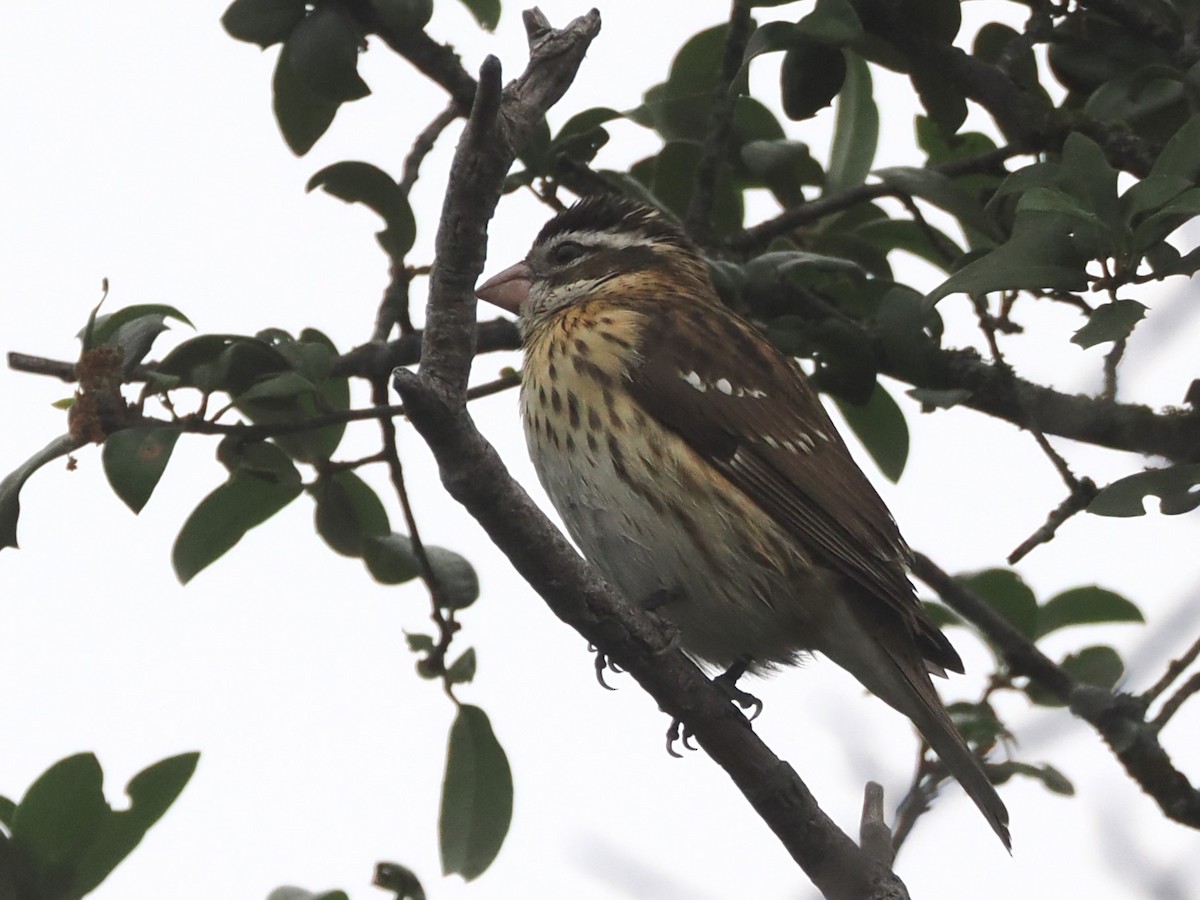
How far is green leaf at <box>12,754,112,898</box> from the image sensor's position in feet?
11.7

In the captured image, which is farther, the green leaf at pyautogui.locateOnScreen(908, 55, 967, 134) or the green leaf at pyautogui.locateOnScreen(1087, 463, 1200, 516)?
the green leaf at pyautogui.locateOnScreen(908, 55, 967, 134)

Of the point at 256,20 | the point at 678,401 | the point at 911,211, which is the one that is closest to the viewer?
the point at 256,20

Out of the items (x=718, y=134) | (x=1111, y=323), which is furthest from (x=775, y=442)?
(x=1111, y=323)

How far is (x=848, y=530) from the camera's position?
4703mm

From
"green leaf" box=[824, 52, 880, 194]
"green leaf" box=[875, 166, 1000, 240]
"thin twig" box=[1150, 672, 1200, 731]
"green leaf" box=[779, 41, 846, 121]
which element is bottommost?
"thin twig" box=[1150, 672, 1200, 731]

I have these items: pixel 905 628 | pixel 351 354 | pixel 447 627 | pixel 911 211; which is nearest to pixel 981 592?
pixel 905 628

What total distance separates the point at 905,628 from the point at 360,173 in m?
1.95

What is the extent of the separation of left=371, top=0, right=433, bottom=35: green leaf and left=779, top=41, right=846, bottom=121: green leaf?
0.96 m

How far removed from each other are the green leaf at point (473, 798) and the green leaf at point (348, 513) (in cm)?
61

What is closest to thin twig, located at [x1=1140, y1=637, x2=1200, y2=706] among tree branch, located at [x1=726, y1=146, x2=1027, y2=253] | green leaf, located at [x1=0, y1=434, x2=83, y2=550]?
tree branch, located at [x1=726, y1=146, x2=1027, y2=253]

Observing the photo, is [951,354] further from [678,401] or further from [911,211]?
[678,401]

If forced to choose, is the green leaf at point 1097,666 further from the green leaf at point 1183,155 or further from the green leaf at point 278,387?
the green leaf at point 278,387

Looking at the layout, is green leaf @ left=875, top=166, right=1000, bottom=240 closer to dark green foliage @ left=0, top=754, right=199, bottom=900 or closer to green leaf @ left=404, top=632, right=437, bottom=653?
green leaf @ left=404, top=632, right=437, bottom=653

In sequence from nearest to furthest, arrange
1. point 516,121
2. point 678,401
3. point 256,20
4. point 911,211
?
1. point 516,121
2. point 256,20
3. point 911,211
4. point 678,401
